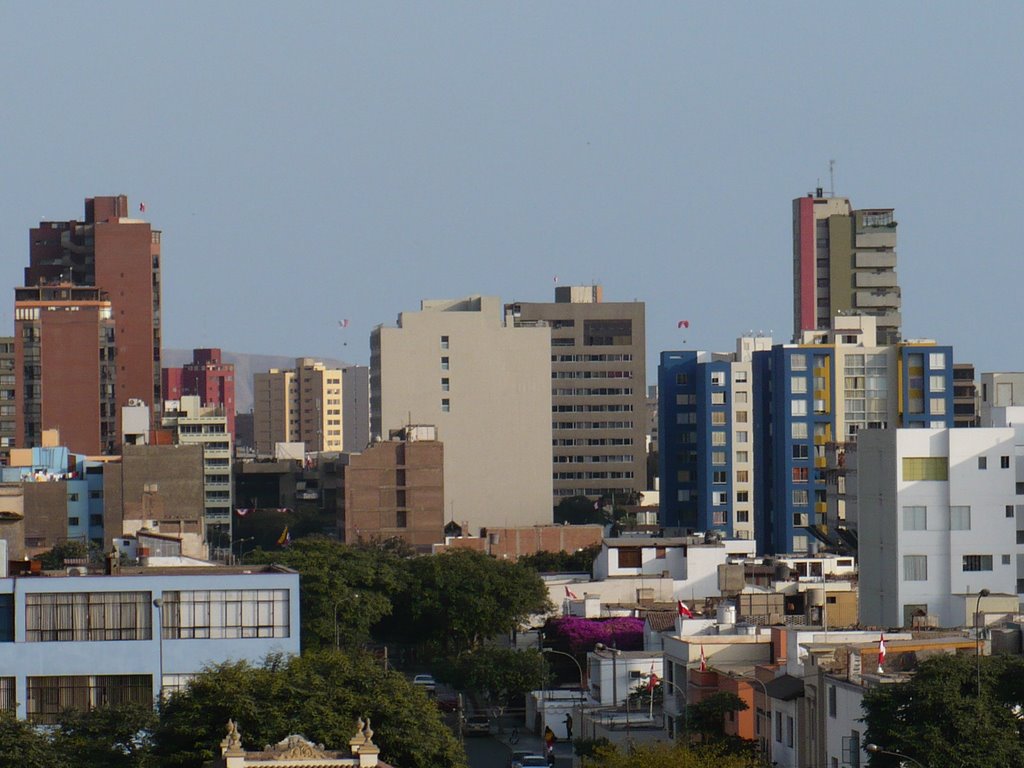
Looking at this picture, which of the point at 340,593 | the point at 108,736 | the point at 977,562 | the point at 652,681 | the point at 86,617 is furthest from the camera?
the point at 340,593

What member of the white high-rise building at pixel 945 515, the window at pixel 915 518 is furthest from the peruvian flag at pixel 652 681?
the window at pixel 915 518

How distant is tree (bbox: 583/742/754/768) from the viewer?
63000 mm

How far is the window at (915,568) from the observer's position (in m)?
109

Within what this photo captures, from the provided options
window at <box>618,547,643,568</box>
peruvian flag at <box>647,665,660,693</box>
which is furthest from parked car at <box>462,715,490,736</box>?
window at <box>618,547,643,568</box>

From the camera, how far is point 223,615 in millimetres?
68250

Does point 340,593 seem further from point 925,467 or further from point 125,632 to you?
point 125,632

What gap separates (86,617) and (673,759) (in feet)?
59.0

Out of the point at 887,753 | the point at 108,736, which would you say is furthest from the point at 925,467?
the point at 108,736

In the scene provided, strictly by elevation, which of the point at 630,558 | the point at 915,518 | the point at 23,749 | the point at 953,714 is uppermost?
the point at 915,518

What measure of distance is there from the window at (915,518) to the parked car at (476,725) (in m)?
22.6

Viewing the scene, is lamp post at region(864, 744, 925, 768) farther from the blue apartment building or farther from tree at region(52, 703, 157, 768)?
the blue apartment building

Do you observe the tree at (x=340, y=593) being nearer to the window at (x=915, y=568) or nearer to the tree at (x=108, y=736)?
the window at (x=915, y=568)

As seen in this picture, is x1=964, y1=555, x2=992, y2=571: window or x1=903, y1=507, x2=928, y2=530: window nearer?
x1=964, y1=555, x2=992, y2=571: window

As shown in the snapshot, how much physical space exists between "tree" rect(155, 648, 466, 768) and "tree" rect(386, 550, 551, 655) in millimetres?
61405
